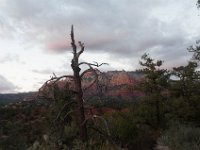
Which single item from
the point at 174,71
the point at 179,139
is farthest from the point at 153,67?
the point at 179,139

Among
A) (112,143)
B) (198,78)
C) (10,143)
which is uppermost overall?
(198,78)

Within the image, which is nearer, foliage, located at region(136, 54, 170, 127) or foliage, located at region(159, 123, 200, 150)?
foliage, located at region(159, 123, 200, 150)

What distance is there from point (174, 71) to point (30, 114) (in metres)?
47.3

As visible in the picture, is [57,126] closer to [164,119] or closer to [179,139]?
[179,139]

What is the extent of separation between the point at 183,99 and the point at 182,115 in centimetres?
159

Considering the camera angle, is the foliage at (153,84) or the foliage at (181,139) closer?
the foliage at (181,139)

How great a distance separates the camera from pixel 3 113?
7131 centimetres

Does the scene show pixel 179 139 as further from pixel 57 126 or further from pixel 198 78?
pixel 198 78

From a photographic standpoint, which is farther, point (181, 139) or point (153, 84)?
point (153, 84)

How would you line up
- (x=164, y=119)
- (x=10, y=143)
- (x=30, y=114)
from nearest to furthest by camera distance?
(x=10, y=143) < (x=164, y=119) < (x=30, y=114)

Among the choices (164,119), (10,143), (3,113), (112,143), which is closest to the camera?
(112,143)

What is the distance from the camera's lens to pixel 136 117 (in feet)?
96.0

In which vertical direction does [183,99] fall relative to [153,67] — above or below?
below

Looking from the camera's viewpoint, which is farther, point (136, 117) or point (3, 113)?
point (3, 113)
